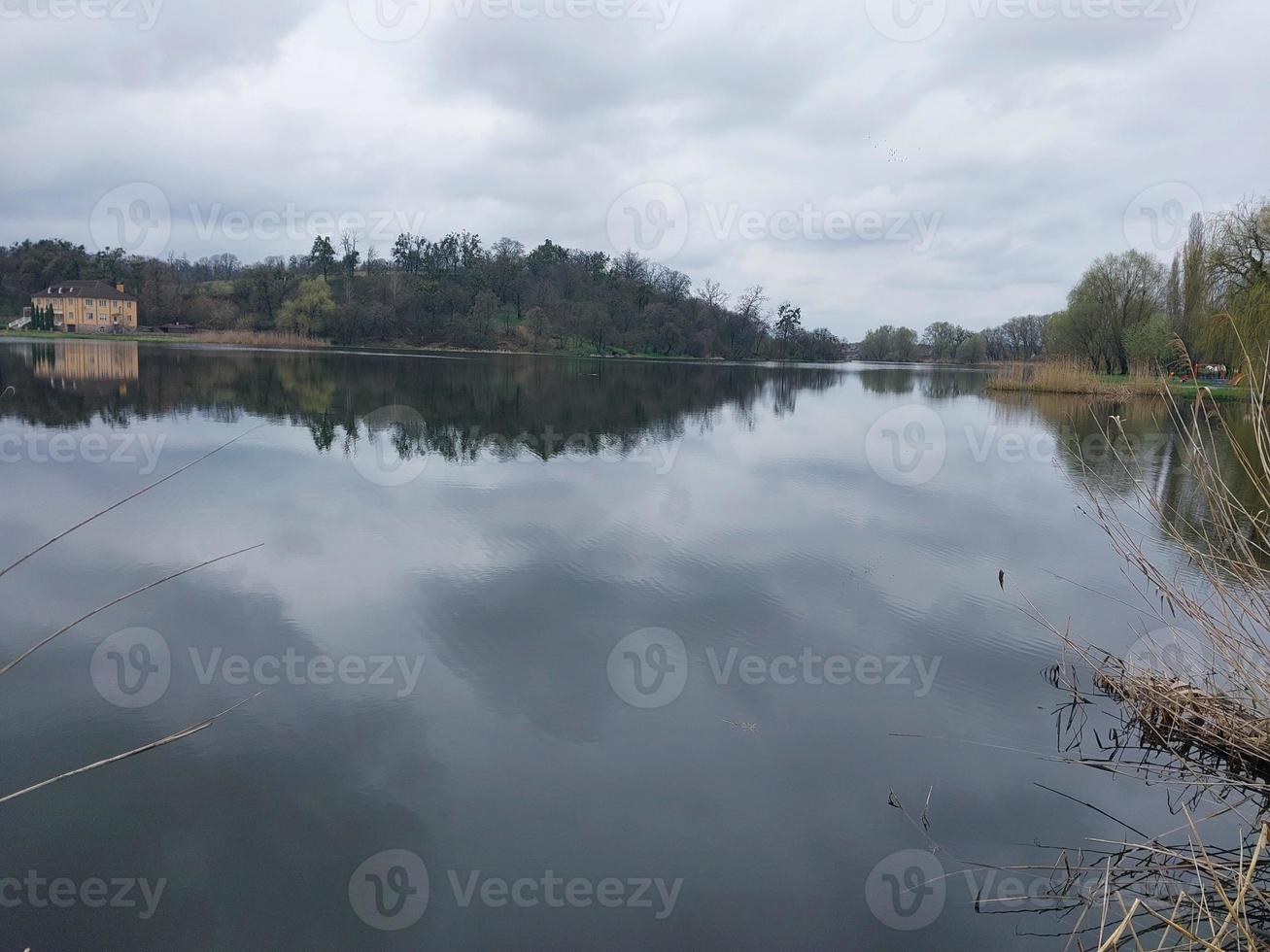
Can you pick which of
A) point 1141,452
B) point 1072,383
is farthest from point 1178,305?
point 1141,452

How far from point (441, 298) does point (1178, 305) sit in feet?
192

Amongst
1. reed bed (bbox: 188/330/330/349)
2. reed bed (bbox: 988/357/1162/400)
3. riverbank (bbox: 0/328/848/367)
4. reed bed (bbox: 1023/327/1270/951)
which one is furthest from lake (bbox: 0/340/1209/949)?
reed bed (bbox: 188/330/330/349)

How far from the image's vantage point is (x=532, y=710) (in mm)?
4941

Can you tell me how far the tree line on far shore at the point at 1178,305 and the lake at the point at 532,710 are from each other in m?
2.72

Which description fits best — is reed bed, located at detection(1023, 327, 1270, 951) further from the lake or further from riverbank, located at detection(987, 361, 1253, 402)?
riverbank, located at detection(987, 361, 1253, 402)

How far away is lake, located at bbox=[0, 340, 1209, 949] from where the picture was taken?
3.44 meters

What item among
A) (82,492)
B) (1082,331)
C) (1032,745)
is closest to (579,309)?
(1082,331)

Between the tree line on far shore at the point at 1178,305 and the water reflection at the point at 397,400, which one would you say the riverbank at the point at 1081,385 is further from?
the water reflection at the point at 397,400

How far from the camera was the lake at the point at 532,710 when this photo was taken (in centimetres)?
344

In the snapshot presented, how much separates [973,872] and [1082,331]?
4869 centimetres

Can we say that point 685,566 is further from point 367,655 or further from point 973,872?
point 973,872

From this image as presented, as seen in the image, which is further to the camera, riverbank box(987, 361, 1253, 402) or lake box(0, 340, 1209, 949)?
riverbank box(987, 361, 1253, 402)

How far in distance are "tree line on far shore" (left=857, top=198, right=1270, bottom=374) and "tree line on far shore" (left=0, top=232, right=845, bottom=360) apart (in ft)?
134

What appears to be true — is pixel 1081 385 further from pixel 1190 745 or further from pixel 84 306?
pixel 84 306
